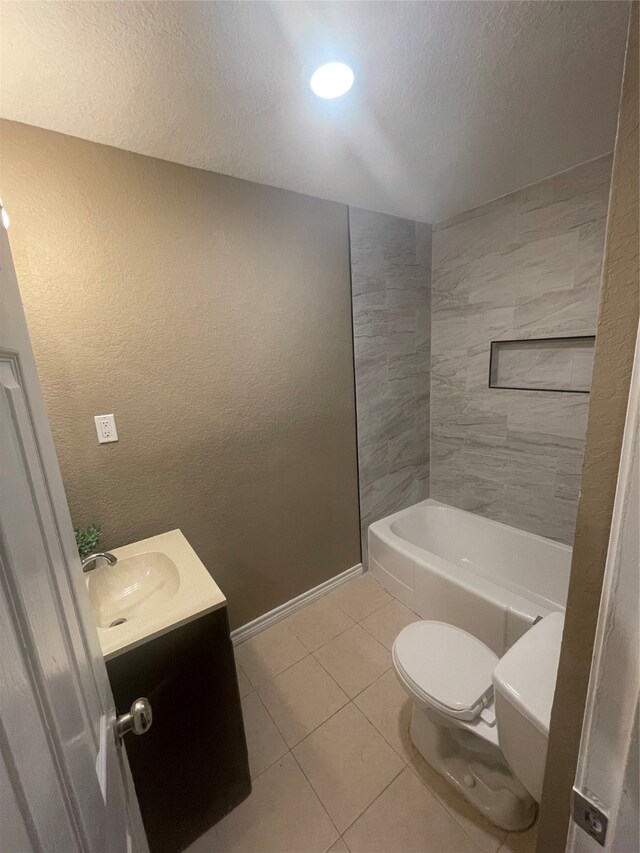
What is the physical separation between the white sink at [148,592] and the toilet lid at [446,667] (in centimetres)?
76

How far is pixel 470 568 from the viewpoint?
7.64ft

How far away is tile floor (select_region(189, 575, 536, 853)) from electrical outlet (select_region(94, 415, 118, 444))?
1.32 meters

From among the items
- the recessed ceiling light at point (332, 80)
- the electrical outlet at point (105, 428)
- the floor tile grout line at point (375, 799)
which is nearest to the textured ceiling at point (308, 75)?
the recessed ceiling light at point (332, 80)

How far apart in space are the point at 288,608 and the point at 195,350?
157 centimetres

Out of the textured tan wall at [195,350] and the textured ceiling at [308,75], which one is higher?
the textured ceiling at [308,75]

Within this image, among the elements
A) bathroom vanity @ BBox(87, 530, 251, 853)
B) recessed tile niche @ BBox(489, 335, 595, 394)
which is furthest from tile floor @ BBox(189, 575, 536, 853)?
recessed tile niche @ BBox(489, 335, 595, 394)

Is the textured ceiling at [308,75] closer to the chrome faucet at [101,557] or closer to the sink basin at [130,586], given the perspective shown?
the chrome faucet at [101,557]

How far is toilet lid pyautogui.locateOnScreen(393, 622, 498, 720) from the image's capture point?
3.69ft

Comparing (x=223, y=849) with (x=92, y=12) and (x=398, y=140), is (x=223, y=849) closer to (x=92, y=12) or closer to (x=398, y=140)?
(x=92, y=12)

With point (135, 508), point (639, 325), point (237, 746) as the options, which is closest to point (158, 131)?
point (135, 508)

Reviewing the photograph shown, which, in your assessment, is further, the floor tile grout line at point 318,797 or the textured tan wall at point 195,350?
the textured tan wall at point 195,350

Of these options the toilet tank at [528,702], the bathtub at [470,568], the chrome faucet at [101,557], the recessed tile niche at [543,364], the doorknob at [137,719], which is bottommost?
the bathtub at [470,568]

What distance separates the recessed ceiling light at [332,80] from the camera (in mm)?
1028

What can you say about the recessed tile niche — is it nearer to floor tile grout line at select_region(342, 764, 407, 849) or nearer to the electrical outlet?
floor tile grout line at select_region(342, 764, 407, 849)
